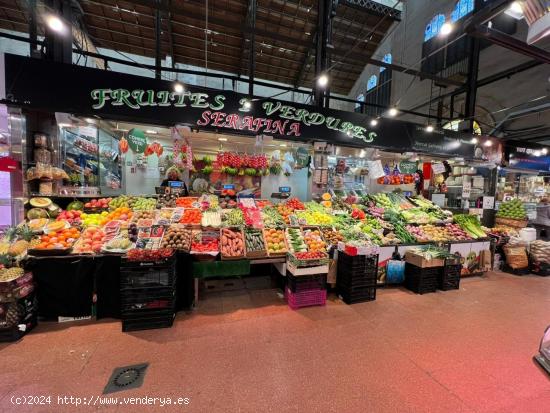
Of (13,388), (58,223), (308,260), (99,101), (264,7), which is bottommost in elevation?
(13,388)

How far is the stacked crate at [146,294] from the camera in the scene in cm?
298

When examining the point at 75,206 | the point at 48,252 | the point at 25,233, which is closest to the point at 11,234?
the point at 25,233

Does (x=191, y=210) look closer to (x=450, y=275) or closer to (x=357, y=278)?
(x=357, y=278)

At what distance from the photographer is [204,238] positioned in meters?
3.87

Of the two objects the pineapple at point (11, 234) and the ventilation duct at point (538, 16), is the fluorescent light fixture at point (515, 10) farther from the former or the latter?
the pineapple at point (11, 234)

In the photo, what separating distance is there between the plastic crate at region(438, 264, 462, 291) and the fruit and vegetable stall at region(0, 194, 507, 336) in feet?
1.65

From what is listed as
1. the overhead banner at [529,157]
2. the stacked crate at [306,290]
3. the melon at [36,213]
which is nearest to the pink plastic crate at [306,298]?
the stacked crate at [306,290]

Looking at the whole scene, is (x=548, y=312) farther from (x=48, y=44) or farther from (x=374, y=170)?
(x=48, y=44)

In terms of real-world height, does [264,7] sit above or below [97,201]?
above

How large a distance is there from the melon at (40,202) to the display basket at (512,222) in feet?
38.5

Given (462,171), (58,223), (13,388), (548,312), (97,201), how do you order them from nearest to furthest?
(13,388)
(58,223)
(548,312)
(97,201)
(462,171)

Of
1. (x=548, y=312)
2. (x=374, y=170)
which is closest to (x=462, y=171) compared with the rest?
(x=374, y=170)

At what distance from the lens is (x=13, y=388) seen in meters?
2.06

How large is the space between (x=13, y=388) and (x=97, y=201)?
3.11 m
